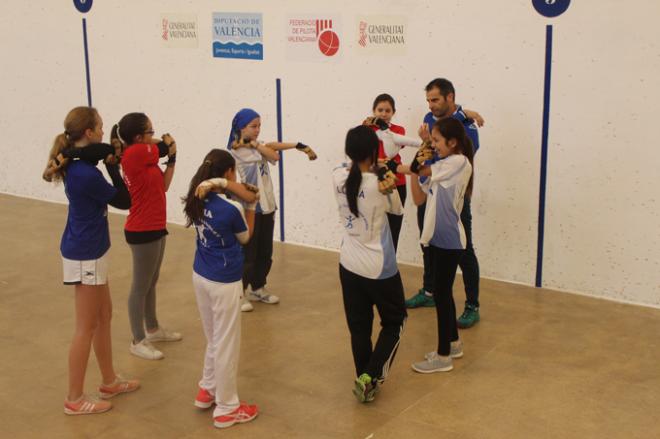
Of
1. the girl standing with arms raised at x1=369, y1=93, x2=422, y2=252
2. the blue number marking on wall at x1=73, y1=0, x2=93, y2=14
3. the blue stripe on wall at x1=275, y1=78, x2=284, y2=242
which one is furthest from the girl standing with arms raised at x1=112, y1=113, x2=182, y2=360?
the blue number marking on wall at x1=73, y1=0, x2=93, y2=14

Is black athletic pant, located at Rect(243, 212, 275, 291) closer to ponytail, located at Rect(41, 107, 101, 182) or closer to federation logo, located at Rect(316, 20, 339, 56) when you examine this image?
ponytail, located at Rect(41, 107, 101, 182)

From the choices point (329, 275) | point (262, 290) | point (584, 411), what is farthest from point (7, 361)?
point (584, 411)

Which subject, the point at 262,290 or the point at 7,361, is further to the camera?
the point at 262,290

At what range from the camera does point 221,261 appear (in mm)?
3861

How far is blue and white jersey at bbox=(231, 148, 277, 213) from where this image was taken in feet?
17.3

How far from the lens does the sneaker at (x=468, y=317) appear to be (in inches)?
→ 204

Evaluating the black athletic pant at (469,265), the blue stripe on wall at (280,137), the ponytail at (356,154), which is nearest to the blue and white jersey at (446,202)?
the ponytail at (356,154)

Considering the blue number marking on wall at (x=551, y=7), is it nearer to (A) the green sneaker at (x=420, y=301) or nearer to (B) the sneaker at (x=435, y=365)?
(A) the green sneaker at (x=420, y=301)

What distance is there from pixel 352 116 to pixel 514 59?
1.49m

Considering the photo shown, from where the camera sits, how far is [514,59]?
5844mm

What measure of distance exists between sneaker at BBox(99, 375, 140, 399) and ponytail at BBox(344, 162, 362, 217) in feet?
5.18

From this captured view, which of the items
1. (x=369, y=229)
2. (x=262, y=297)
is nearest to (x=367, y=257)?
(x=369, y=229)

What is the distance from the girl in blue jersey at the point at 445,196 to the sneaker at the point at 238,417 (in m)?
1.17

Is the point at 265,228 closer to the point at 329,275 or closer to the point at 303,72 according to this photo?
the point at 329,275
